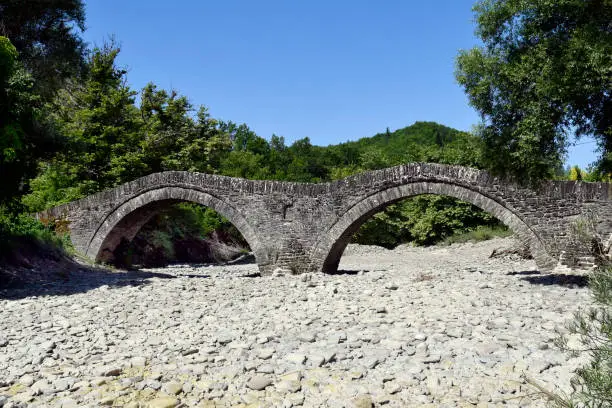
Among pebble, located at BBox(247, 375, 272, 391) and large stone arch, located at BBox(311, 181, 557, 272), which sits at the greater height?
large stone arch, located at BBox(311, 181, 557, 272)

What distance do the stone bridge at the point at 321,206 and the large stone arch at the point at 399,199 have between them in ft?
0.07

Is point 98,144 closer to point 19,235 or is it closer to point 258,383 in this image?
point 19,235

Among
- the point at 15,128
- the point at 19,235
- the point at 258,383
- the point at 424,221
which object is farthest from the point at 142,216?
the point at 424,221

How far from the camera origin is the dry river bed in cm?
513

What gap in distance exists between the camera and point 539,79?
8281 millimetres

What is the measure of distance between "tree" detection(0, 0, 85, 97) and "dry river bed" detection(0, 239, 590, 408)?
8199mm

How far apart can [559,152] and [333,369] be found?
18.5 ft

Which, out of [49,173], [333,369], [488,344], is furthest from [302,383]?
[49,173]

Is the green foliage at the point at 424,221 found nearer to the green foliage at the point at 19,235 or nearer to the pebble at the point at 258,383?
the green foliage at the point at 19,235

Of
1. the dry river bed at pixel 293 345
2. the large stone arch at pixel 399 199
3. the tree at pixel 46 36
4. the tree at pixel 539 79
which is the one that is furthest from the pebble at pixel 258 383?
the tree at pixel 46 36

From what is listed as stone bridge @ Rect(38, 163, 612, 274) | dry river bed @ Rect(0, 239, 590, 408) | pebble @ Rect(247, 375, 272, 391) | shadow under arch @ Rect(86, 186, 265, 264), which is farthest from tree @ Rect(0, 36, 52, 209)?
pebble @ Rect(247, 375, 272, 391)

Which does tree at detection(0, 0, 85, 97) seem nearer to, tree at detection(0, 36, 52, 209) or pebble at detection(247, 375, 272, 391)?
tree at detection(0, 36, 52, 209)

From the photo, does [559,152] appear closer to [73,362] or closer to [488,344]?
[488,344]

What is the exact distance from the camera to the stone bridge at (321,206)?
10688mm
